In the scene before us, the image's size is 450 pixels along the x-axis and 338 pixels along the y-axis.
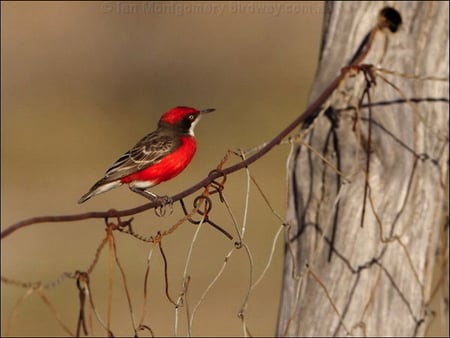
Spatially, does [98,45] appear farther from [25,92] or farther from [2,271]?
[2,271]

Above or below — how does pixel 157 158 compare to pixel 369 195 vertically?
above

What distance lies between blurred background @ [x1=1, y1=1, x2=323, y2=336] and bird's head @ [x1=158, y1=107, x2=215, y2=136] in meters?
6.08

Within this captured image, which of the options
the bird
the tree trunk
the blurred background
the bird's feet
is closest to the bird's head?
the bird

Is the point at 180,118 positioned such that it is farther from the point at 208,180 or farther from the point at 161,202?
the point at 208,180

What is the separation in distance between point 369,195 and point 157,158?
A: 0.77 meters

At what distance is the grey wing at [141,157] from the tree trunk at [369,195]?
51 cm

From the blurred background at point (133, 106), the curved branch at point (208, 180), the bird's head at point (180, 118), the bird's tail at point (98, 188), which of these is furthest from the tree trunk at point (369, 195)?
the blurred background at point (133, 106)

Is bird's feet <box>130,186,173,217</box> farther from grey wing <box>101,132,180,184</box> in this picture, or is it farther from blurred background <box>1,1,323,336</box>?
blurred background <box>1,1,323,336</box>

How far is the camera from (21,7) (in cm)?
1700

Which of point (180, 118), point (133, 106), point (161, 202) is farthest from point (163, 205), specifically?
point (133, 106)

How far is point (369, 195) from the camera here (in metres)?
4.68

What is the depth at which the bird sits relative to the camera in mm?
4633

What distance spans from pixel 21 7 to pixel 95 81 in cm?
153

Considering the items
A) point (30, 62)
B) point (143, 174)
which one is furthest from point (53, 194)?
point (143, 174)
